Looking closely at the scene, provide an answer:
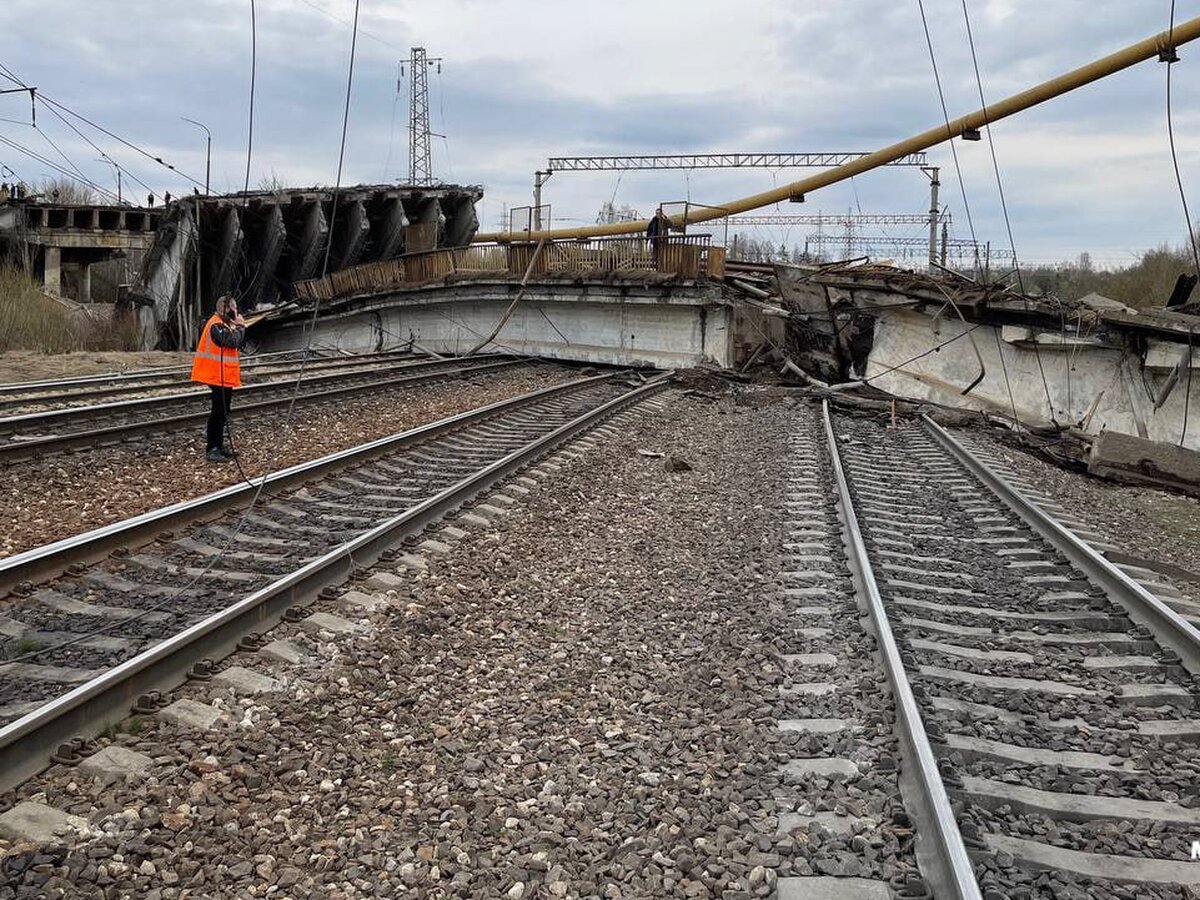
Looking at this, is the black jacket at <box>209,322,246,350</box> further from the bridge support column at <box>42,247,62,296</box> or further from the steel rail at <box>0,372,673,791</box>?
the bridge support column at <box>42,247,62,296</box>

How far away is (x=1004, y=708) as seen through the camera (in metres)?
4.57

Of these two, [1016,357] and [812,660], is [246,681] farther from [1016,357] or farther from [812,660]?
[1016,357]

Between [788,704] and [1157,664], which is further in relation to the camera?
[1157,664]

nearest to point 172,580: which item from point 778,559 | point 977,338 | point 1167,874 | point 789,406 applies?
point 778,559

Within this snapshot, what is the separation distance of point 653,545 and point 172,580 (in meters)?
3.48

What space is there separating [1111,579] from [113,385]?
1423 cm

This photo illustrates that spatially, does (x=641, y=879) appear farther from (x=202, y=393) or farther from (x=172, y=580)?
(x=202, y=393)

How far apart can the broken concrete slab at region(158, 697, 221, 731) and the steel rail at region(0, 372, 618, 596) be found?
1938 mm

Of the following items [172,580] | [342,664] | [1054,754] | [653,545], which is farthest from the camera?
[653,545]

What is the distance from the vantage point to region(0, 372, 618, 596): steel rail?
5.70 meters

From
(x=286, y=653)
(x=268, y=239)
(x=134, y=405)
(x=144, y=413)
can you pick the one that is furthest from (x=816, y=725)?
(x=268, y=239)

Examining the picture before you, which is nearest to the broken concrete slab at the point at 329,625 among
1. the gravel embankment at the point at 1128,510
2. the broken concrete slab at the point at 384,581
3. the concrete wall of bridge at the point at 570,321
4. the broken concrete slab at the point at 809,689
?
the broken concrete slab at the point at 384,581

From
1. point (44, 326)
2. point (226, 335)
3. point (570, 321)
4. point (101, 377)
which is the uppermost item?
point (570, 321)

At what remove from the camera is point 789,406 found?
1730 centimetres
